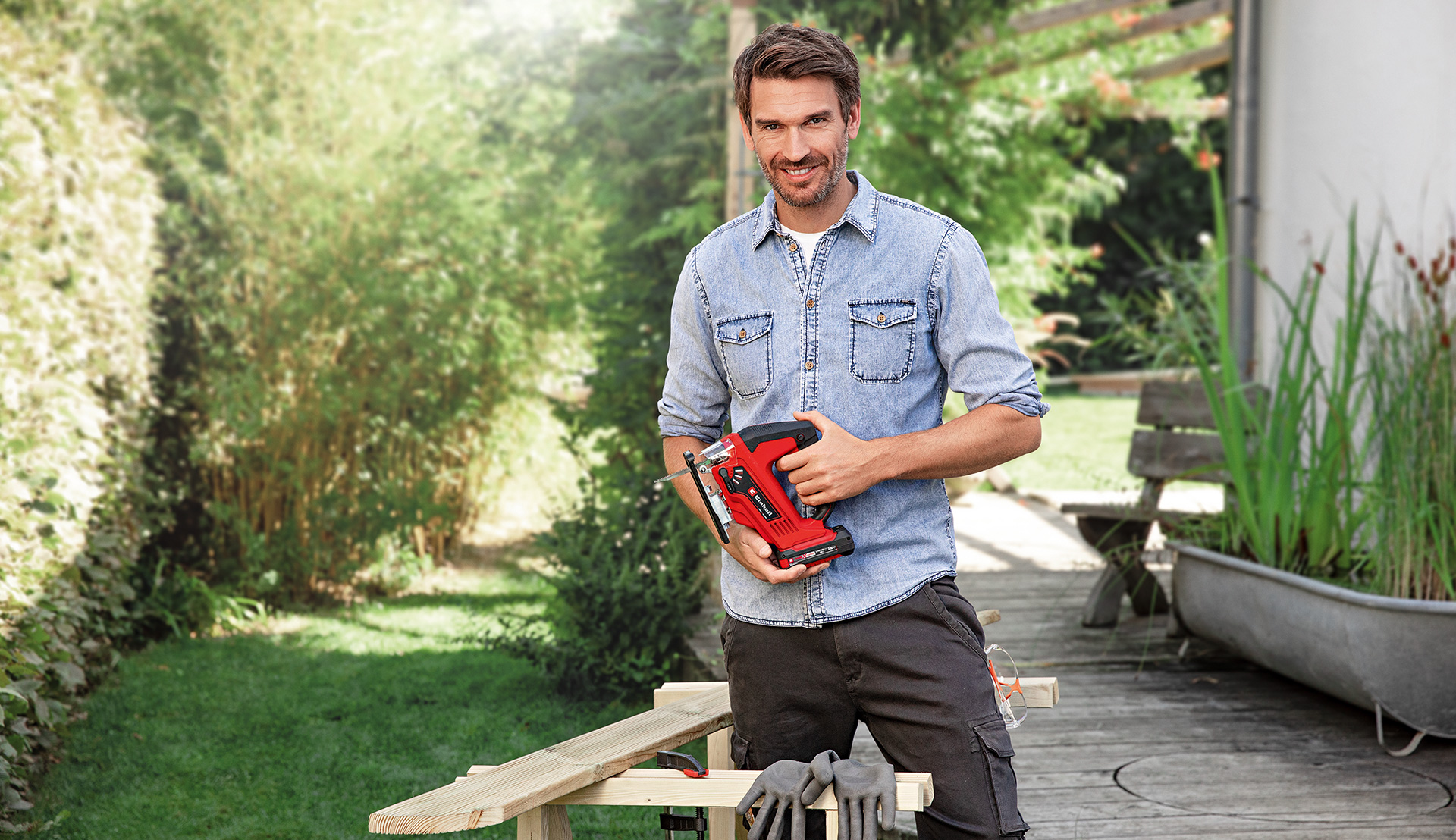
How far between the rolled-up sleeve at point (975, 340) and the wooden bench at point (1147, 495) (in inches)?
121

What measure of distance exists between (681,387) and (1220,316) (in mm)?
2524

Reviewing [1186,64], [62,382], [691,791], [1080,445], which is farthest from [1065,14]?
[691,791]

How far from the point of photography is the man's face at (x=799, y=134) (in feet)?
6.07

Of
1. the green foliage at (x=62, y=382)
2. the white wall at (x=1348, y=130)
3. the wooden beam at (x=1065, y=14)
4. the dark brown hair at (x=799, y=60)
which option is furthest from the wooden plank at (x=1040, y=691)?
the wooden beam at (x=1065, y=14)

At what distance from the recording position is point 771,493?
1.85 meters

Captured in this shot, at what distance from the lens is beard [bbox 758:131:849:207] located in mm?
1880

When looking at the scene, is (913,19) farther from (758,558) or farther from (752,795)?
(752,795)

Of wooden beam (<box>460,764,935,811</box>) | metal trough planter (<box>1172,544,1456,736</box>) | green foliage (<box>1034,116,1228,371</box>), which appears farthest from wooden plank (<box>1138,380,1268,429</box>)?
green foliage (<box>1034,116,1228,371</box>)

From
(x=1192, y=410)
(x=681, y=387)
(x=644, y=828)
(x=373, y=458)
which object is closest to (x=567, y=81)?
(x=373, y=458)

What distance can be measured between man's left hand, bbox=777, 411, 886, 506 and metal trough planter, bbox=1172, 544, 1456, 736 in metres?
2.03

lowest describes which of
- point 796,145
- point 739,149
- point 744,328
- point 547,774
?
point 547,774

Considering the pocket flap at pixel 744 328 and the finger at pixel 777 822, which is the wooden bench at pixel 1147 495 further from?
the finger at pixel 777 822

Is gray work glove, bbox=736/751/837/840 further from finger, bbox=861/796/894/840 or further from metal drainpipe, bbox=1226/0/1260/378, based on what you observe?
metal drainpipe, bbox=1226/0/1260/378

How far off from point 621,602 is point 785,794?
280cm
